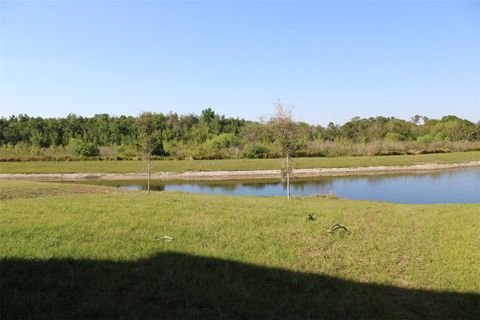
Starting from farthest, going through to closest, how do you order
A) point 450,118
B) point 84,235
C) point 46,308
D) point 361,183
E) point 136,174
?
point 450,118
point 136,174
point 361,183
point 84,235
point 46,308

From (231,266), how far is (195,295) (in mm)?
1584

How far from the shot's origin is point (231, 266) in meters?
7.71

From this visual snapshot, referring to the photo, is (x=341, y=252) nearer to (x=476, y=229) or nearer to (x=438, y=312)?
(x=438, y=312)

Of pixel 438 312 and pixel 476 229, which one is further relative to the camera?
pixel 476 229

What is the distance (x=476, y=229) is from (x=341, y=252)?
4838 mm

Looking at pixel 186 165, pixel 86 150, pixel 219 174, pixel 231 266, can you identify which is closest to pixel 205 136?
pixel 86 150

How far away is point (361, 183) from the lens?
4072 centimetres

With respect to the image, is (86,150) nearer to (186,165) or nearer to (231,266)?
(186,165)

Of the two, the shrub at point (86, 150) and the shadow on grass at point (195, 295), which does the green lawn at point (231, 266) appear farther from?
the shrub at point (86, 150)

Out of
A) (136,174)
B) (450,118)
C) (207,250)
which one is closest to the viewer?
(207,250)

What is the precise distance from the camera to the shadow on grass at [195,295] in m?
5.54

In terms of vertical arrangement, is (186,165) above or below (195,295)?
below

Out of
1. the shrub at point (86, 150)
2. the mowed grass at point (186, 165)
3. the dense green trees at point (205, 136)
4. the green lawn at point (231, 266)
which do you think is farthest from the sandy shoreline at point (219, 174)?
the green lawn at point (231, 266)

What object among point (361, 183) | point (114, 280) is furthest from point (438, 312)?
point (361, 183)
